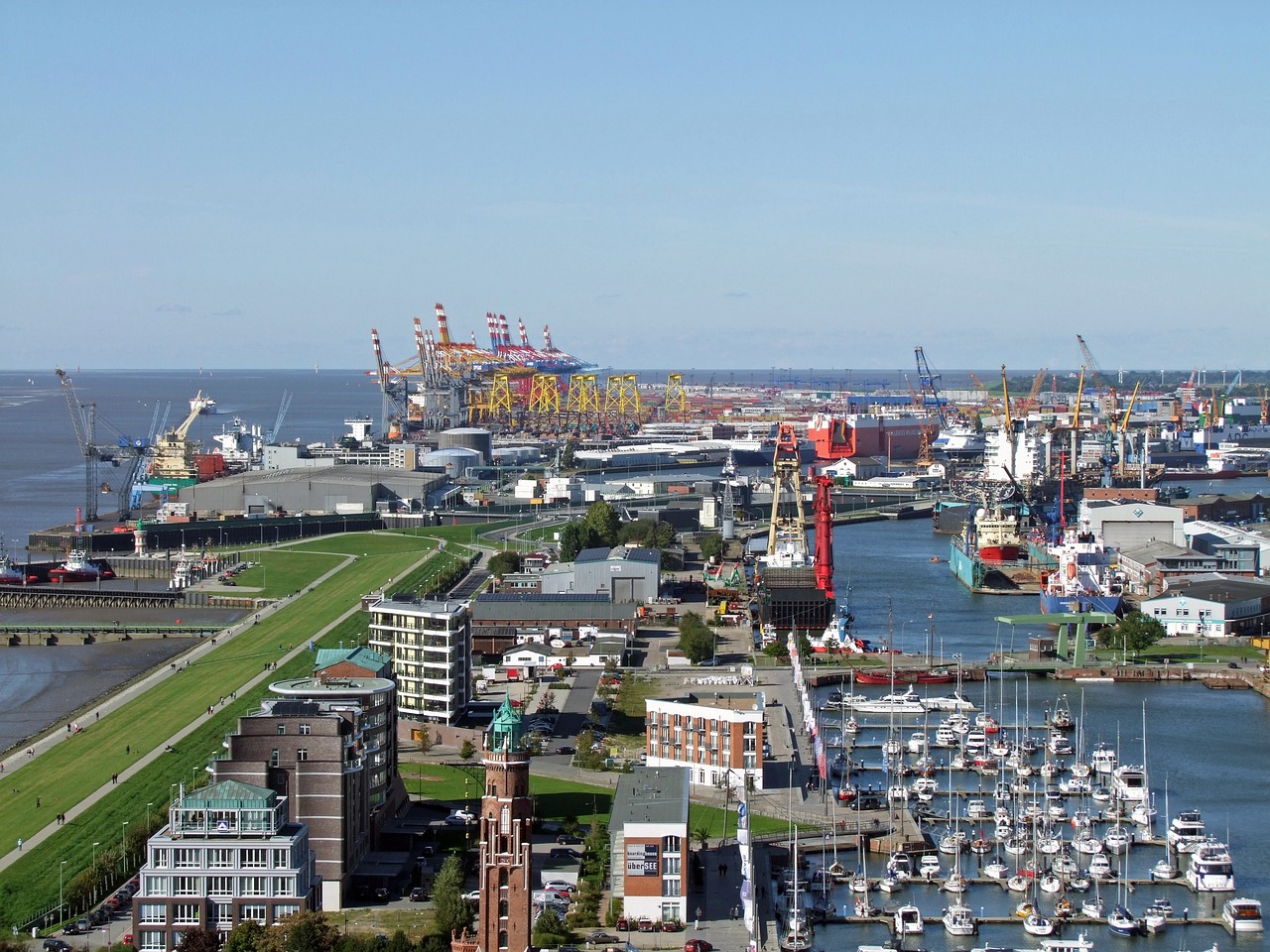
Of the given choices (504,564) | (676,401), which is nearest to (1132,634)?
(504,564)

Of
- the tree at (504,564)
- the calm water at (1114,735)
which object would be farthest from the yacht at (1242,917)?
the tree at (504,564)

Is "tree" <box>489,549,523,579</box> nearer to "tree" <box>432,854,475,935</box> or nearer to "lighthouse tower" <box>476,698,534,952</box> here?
"tree" <box>432,854,475,935</box>

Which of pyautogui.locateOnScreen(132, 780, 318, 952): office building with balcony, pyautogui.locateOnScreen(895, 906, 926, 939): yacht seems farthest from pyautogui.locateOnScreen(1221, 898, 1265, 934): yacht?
pyautogui.locateOnScreen(132, 780, 318, 952): office building with balcony

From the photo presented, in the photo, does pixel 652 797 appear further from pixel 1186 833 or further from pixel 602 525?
pixel 602 525

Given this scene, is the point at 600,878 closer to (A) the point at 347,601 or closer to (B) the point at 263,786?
(B) the point at 263,786

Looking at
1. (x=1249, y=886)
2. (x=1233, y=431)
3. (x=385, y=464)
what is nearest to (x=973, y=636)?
(x=1249, y=886)

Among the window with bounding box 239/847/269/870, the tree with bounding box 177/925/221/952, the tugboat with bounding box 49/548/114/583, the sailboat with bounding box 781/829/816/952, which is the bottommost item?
the sailboat with bounding box 781/829/816/952
